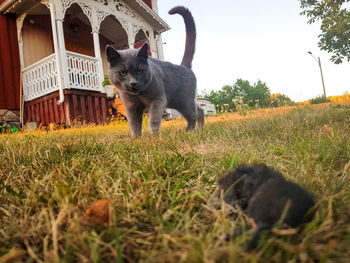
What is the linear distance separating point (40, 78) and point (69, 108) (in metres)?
1.64

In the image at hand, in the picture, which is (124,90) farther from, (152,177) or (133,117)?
(152,177)

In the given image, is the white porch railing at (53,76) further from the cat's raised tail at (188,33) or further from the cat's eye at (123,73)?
the cat's eye at (123,73)

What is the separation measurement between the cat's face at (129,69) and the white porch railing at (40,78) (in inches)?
203

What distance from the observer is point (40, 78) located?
741cm

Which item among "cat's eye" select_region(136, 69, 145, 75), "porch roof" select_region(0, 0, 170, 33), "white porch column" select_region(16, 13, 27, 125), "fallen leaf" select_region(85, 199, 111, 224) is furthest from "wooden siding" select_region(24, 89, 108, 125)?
"fallen leaf" select_region(85, 199, 111, 224)

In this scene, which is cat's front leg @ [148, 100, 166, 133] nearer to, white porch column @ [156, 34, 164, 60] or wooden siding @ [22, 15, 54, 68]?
wooden siding @ [22, 15, 54, 68]

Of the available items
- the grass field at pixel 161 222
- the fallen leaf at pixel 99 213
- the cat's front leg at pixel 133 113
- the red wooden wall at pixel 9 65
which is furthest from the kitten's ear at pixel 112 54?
the red wooden wall at pixel 9 65

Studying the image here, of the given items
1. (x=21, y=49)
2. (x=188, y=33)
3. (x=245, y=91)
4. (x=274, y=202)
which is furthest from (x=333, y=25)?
(x=245, y=91)

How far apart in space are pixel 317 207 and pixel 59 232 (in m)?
0.72

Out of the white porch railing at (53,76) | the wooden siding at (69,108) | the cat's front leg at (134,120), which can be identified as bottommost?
the cat's front leg at (134,120)

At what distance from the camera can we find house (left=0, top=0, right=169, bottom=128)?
693 cm

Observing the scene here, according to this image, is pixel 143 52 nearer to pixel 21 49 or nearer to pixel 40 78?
pixel 40 78

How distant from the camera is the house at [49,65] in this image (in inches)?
273

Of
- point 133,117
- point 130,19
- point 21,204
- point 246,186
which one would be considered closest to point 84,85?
Result: point 130,19
